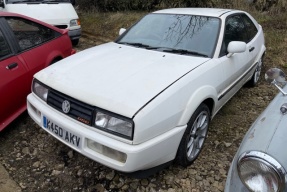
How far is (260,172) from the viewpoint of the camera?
1396mm

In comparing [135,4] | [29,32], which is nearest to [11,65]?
[29,32]

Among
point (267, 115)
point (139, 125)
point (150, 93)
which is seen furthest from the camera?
point (150, 93)

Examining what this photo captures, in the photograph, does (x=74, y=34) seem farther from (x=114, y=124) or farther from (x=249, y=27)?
(x=114, y=124)

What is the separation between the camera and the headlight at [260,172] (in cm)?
135

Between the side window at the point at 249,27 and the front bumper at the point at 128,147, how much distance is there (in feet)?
7.71

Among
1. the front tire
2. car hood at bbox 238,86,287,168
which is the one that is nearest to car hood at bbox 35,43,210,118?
the front tire

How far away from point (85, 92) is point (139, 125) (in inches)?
22.6

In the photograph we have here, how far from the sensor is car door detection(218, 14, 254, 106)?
10.1 ft

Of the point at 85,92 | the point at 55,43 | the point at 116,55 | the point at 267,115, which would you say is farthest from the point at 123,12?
the point at 267,115

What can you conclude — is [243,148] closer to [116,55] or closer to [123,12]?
[116,55]

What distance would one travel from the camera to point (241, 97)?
4.25 metres

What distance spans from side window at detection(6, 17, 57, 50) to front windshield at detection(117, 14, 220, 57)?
110 centimetres

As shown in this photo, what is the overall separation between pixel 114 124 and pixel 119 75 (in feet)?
1.84

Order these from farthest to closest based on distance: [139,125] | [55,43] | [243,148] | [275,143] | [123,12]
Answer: [123,12] < [55,43] < [139,125] < [243,148] < [275,143]
